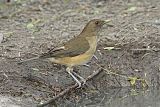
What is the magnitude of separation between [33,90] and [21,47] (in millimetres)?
1832

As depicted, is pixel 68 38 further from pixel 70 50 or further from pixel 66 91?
pixel 66 91

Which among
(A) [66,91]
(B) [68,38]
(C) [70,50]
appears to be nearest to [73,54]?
(C) [70,50]

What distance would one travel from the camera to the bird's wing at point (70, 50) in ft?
28.6

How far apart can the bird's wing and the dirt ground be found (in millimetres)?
478

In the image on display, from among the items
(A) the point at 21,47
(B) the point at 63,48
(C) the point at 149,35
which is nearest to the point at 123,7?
(C) the point at 149,35

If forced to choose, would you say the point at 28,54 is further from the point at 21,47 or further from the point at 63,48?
the point at 63,48

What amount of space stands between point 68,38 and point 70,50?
1.91 m

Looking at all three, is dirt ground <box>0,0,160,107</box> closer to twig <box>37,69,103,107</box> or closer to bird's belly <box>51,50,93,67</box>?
twig <box>37,69,103,107</box>

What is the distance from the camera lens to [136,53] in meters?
10.1

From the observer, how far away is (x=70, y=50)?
8.84 m

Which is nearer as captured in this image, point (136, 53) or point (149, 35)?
point (136, 53)

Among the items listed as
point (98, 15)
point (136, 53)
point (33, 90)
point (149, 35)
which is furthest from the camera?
point (98, 15)

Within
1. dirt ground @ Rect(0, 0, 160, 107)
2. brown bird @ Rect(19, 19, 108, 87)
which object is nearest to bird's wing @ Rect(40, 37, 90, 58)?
brown bird @ Rect(19, 19, 108, 87)

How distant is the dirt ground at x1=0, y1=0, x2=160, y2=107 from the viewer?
8.88 metres
